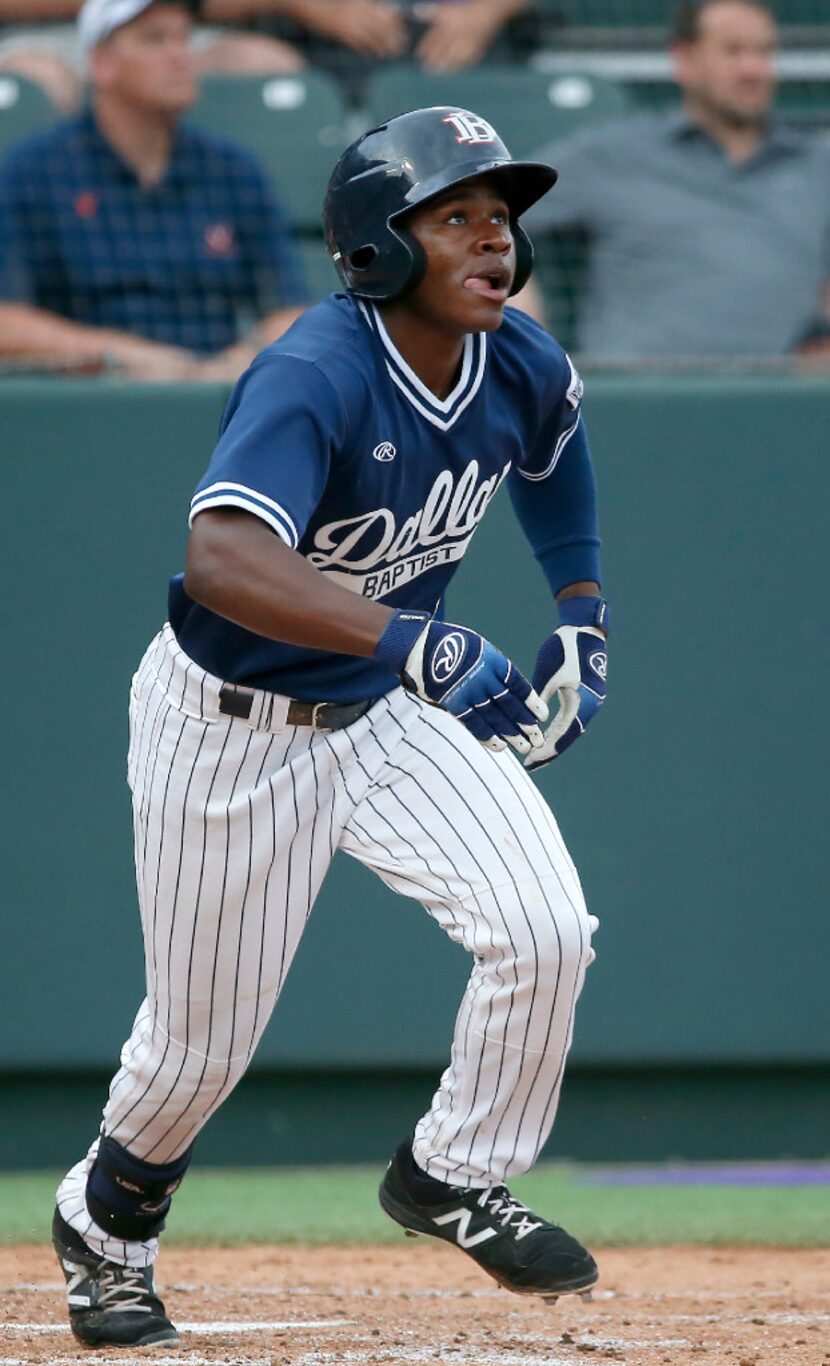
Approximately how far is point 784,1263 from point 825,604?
1609 mm

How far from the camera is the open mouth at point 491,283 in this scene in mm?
2779

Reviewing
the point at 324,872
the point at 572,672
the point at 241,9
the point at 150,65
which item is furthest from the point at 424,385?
the point at 241,9

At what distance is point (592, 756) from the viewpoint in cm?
468

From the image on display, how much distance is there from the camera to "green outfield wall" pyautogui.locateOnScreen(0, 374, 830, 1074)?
467 centimetres

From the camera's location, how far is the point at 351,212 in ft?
9.37

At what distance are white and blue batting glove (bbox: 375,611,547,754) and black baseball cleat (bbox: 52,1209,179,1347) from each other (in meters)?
1.25

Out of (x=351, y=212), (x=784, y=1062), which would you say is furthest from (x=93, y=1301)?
(x=784, y=1062)

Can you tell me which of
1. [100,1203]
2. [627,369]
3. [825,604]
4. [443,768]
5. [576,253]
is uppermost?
[576,253]

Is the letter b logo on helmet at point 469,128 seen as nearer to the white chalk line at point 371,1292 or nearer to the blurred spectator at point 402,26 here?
the white chalk line at point 371,1292

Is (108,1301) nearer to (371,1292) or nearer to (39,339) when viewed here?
(371,1292)

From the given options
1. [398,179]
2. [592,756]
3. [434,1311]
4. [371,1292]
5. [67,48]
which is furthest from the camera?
[67,48]

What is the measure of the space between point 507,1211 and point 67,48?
4.09 m

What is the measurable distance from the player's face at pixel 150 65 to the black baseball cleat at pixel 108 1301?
121 inches

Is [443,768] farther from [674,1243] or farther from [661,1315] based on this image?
[674,1243]
